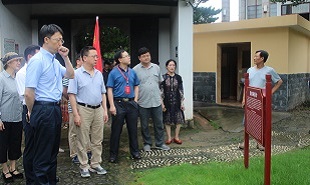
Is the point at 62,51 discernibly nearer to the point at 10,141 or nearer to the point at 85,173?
the point at 10,141

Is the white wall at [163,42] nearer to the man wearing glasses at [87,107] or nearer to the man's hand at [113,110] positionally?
the man's hand at [113,110]

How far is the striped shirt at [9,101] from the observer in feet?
14.6

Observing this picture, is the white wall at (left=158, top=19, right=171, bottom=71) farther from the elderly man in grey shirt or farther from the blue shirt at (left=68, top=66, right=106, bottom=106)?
the blue shirt at (left=68, top=66, right=106, bottom=106)

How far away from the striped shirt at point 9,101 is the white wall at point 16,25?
3066mm

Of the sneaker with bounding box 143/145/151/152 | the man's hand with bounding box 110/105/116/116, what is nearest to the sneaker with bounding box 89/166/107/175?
the man's hand with bounding box 110/105/116/116

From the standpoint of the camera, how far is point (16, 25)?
8164mm

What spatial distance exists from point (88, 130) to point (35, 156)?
4.22 feet

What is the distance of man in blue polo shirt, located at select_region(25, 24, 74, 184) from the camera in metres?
3.49

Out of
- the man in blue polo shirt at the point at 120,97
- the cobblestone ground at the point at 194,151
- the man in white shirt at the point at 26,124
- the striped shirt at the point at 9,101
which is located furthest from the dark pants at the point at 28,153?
the man in blue polo shirt at the point at 120,97

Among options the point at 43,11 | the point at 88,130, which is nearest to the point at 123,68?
the point at 88,130

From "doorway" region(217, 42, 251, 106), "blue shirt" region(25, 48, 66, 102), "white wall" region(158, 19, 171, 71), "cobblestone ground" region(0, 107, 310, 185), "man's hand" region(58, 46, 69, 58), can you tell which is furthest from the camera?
"doorway" region(217, 42, 251, 106)

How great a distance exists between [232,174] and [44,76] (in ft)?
8.13

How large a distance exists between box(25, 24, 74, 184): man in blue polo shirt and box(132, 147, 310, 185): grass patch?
4.36ft

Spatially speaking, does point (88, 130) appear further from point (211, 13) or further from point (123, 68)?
point (211, 13)
